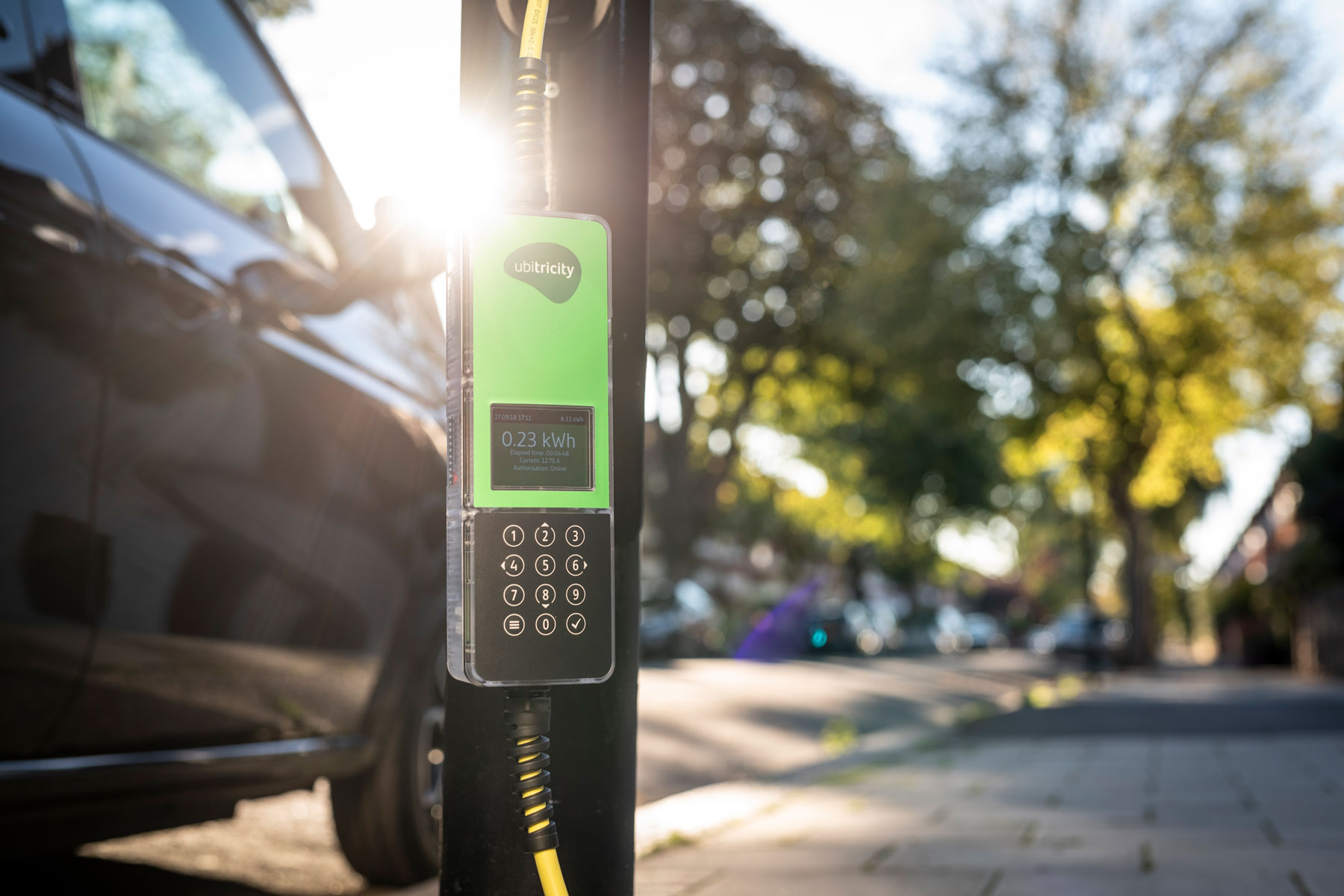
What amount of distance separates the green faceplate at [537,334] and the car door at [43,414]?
1039mm

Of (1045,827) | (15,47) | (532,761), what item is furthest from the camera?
(1045,827)

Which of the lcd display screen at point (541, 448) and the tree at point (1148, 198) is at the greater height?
the tree at point (1148, 198)

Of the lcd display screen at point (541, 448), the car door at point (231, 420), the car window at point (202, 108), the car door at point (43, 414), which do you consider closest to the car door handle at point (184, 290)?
the car door at point (231, 420)

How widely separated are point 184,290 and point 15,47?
0.52 metres

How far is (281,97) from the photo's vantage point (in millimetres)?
3545

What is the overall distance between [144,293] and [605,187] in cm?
109

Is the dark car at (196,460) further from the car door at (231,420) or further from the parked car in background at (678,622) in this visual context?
the parked car in background at (678,622)

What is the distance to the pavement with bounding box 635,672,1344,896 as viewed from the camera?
3.85 metres

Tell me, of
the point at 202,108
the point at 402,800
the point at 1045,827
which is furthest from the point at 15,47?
the point at 1045,827

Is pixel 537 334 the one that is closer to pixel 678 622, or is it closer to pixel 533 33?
pixel 533 33

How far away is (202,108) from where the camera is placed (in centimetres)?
338

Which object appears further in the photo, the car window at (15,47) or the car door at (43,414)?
the car window at (15,47)

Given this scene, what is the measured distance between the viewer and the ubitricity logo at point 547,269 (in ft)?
5.19

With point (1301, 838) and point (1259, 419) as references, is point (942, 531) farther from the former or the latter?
point (1301, 838)
